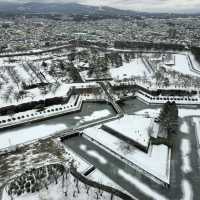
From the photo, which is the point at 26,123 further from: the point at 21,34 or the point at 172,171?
the point at 21,34

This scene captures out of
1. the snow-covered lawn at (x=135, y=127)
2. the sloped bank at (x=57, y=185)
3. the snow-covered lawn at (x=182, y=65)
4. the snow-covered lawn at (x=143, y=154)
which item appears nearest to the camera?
the sloped bank at (x=57, y=185)

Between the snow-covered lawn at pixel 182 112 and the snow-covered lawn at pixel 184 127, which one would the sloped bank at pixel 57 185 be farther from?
the snow-covered lawn at pixel 182 112

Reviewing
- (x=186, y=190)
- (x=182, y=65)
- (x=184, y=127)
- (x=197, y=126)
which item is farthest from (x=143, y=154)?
(x=182, y=65)

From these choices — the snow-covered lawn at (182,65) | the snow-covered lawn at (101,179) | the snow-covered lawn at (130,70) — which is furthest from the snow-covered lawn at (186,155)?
the snow-covered lawn at (182,65)

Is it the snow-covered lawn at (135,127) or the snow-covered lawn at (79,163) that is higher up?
the snow-covered lawn at (135,127)

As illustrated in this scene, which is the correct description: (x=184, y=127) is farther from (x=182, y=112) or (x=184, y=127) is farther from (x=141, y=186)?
(x=141, y=186)

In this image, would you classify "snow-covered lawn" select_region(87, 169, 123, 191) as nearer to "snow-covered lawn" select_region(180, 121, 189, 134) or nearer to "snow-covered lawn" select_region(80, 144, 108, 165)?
"snow-covered lawn" select_region(80, 144, 108, 165)
